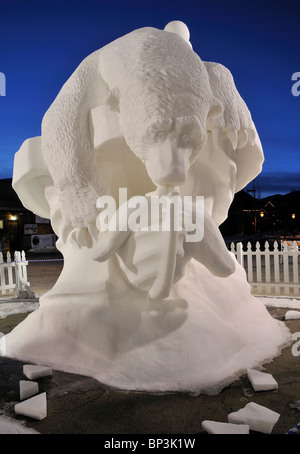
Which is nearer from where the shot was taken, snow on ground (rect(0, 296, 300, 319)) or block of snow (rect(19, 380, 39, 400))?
block of snow (rect(19, 380, 39, 400))

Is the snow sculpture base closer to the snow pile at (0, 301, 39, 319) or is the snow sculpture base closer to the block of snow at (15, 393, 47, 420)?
the block of snow at (15, 393, 47, 420)

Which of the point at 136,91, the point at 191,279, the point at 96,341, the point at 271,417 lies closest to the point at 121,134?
the point at 136,91

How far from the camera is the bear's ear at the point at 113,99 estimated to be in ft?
9.96

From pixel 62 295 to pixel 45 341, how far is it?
41 centimetres

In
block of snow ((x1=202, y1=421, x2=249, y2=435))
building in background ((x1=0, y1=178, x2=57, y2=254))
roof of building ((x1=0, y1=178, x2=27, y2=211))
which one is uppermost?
roof of building ((x1=0, y1=178, x2=27, y2=211))

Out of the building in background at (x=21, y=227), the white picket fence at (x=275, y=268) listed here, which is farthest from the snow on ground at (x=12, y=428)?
the building in background at (x=21, y=227)

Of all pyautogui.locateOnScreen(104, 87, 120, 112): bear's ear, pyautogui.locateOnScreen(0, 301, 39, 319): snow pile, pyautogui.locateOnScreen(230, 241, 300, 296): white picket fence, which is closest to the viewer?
pyautogui.locateOnScreen(104, 87, 120, 112): bear's ear

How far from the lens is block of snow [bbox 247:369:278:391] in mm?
2488

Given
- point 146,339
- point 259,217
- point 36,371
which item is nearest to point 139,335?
point 146,339

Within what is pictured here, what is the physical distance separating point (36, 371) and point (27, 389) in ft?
1.01

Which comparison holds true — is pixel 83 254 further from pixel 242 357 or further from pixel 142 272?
pixel 242 357

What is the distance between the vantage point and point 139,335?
2920mm

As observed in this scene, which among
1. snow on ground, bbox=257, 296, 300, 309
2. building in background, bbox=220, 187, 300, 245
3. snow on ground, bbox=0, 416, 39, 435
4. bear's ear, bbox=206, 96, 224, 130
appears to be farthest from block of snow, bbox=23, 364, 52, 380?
building in background, bbox=220, 187, 300, 245

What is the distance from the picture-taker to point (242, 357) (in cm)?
299
